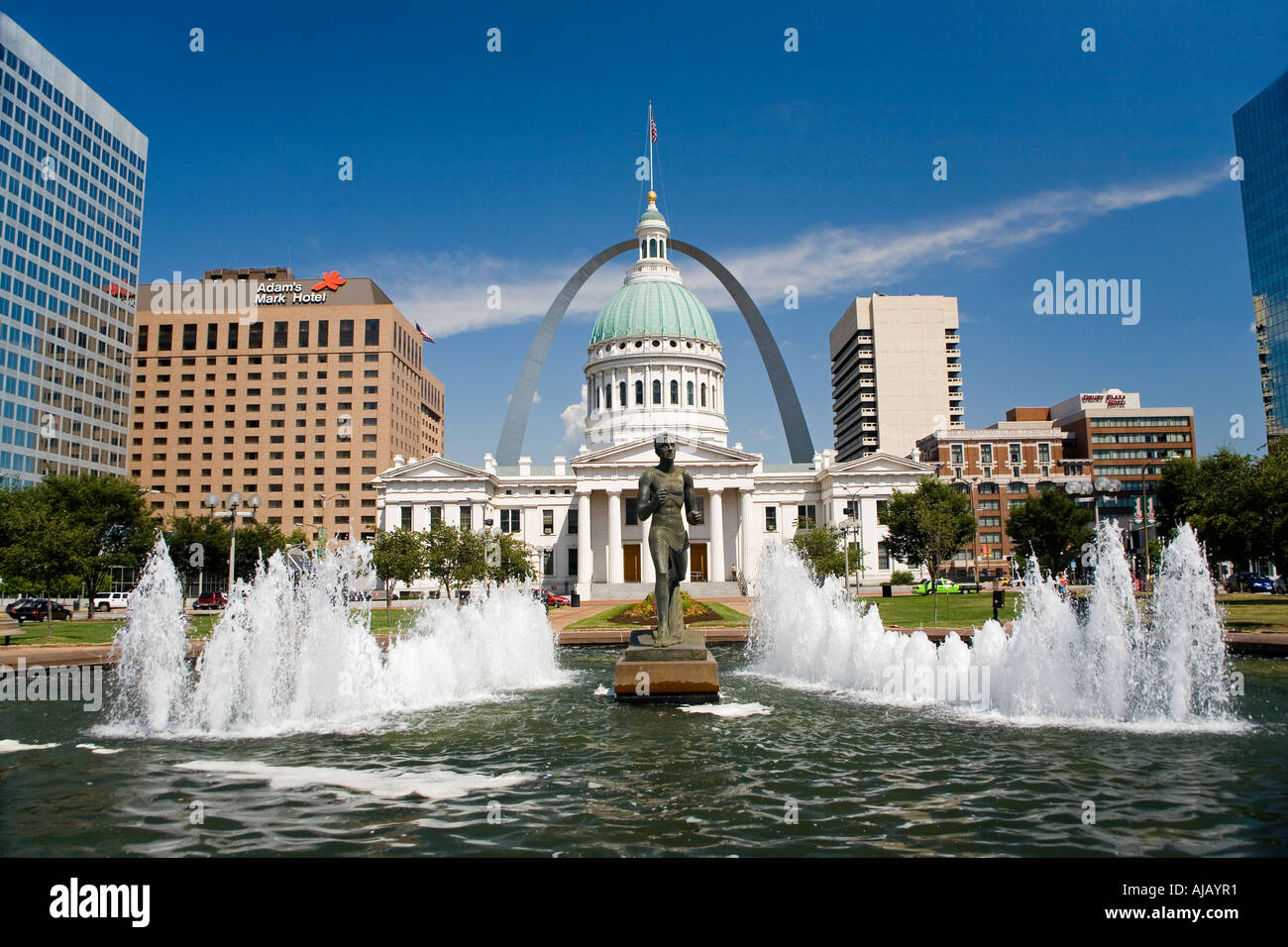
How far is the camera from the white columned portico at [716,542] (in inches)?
3285

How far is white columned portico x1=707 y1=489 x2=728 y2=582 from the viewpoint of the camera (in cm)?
8344

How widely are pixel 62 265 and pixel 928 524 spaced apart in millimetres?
83814

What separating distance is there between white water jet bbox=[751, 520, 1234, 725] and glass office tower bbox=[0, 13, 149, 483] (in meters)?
83.7

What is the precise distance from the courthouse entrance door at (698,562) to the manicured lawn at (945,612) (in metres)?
31.0

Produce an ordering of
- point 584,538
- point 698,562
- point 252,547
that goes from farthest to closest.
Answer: point 698,562 < point 584,538 < point 252,547

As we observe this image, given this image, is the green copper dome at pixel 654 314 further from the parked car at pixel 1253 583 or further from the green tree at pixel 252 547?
the parked car at pixel 1253 583

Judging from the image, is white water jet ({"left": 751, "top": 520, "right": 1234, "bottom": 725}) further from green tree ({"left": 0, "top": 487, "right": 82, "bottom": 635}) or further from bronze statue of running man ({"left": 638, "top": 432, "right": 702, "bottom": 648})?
green tree ({"left": 0, "top": 487, "right": 82, "bottom": 635})

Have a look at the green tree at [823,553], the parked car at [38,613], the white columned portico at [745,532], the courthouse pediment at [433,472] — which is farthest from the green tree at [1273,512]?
the courthouse pediment at [433,472]

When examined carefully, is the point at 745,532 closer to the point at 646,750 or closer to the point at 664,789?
the point at 646,750

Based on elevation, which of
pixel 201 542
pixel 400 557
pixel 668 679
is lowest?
pixel 668 679

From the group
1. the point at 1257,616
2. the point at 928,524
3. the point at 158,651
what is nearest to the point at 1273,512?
the point at 1257,616

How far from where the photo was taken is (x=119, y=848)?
28.8 ft

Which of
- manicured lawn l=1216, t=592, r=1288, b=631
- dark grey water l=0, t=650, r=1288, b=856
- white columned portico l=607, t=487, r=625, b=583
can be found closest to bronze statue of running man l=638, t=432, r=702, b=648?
dark grey water l=0, t=650, r=1288, b=856

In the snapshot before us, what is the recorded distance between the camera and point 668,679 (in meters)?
17.2
